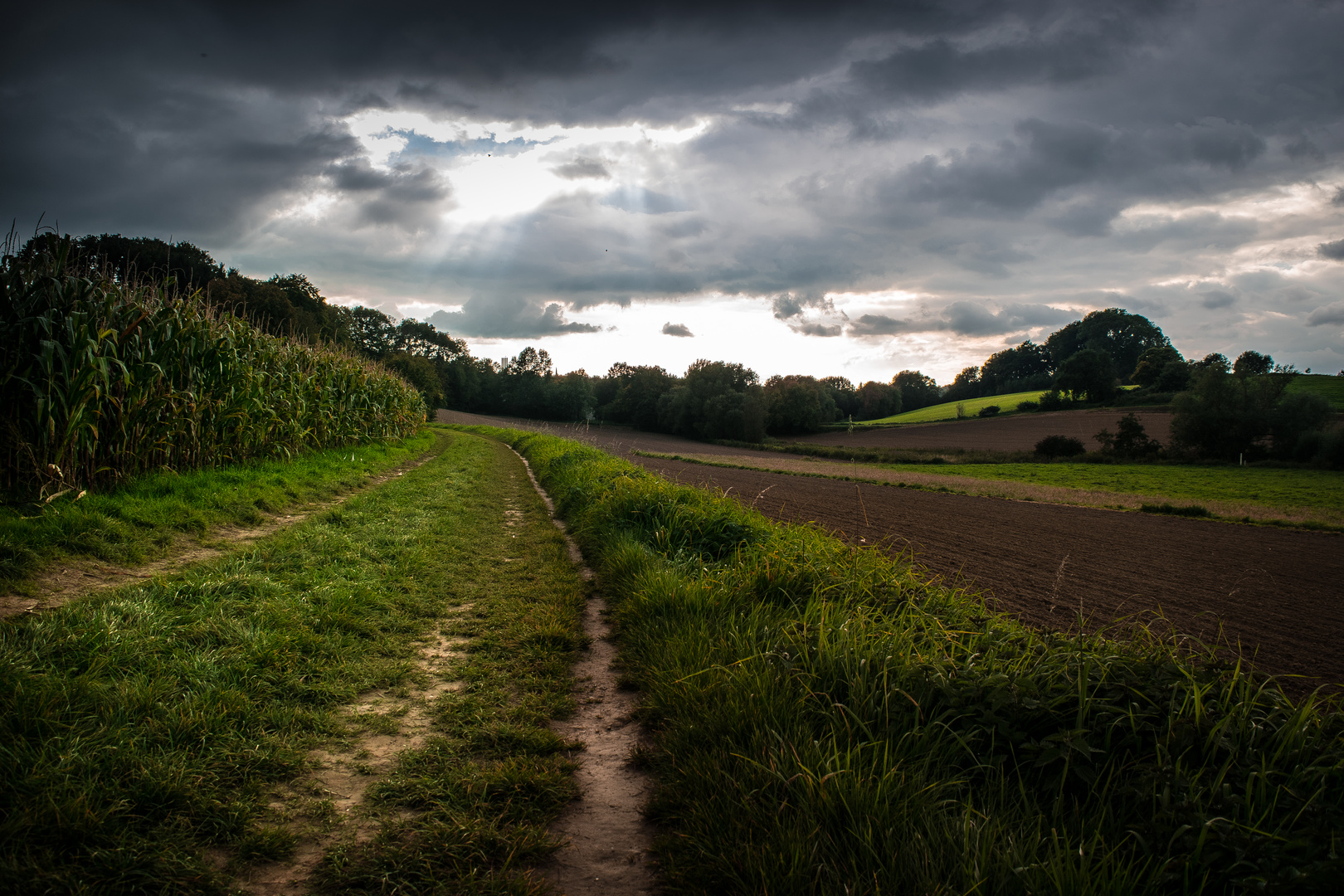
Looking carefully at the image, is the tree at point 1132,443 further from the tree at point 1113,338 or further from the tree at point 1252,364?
the tree at point 1113,338

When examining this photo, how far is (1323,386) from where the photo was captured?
5334 centimetres

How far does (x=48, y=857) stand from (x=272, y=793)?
0.69 metres

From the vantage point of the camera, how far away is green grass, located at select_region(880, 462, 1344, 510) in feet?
74.3

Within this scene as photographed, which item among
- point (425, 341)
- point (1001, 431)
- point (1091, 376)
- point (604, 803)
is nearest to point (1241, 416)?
point (1001, 431)

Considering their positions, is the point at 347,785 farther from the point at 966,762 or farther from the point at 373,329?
the point at 373,329

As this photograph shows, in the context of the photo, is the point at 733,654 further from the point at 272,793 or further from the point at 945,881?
the point at 272,793

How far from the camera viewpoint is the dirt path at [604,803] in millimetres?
2188

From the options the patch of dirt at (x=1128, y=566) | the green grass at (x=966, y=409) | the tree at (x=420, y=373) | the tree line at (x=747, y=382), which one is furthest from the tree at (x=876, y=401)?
the patch of dirt at (x=1128, y=566)

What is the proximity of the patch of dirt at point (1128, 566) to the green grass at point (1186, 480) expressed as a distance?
8.90 meters

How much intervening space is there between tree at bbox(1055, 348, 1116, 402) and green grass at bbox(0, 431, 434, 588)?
249 ft

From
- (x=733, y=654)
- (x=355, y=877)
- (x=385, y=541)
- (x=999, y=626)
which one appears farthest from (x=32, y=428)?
(x=999, y=626)

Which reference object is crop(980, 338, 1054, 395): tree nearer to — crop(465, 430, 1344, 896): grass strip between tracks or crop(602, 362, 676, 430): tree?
crop(602, 362, 676, 430): tree

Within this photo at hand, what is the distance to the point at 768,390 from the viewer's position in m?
66.0

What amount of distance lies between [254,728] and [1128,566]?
44.3ft
